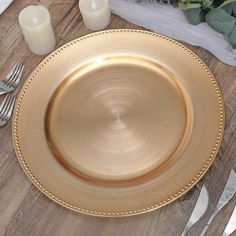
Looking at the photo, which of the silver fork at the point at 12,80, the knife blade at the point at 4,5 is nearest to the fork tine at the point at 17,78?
the silver fork at the point at 12,80

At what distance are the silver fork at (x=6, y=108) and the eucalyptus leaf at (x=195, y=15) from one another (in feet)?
0.92

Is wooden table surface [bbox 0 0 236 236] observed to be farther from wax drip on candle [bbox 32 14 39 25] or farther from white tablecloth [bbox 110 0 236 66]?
wax drip on candle [bbox 32 14 39 25]

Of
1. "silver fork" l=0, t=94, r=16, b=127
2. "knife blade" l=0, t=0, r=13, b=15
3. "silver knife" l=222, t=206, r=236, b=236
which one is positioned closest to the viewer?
"silver knife" l=222, t=206, r=236, b=236

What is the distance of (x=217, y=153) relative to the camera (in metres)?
0.66

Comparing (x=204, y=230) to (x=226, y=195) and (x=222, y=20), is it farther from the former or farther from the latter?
(x=222, y=20)

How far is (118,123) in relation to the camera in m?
0.69

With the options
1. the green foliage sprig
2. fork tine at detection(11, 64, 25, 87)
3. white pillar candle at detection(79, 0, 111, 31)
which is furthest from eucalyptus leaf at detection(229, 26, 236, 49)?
fork tine at detection(11, 64, 25, 87)

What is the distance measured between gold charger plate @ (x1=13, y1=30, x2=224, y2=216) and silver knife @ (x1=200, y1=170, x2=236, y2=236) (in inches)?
1.3

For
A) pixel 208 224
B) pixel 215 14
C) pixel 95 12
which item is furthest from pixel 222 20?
pixel 208 224

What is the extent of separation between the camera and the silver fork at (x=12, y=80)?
0.74 m

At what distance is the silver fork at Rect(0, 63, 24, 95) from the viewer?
2.43 feet

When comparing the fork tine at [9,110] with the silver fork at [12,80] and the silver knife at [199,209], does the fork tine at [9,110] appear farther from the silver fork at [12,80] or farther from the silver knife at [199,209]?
the silver knife at [199,209]

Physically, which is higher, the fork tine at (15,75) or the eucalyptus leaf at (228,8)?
the eucalyptus leaf at (228,8)

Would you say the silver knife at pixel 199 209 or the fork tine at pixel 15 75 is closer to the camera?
the silver knife at pixel 199 209
